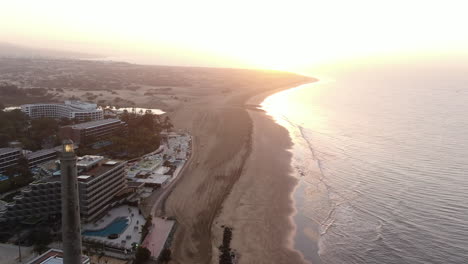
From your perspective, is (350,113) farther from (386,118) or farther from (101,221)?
(101,221)

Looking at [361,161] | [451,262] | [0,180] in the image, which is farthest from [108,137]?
[451,262]

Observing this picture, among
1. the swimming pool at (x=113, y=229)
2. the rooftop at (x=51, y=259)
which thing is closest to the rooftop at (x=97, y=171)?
the swimming pool at (x=113, y=229)

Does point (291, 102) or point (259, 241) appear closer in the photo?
point (259, 241)

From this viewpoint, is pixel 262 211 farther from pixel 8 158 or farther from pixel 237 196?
pixel 8 158

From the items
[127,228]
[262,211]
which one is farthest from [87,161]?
[262,211]

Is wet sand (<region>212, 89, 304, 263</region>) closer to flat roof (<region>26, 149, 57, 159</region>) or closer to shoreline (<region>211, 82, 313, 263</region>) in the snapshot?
shoreline (<region>211, 82, 313, 263</region>)

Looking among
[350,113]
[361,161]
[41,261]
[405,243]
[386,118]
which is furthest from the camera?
[350,113]

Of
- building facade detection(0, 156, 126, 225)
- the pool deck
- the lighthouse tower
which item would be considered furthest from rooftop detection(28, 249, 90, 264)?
building facade detection(0, 156, 126, 225)
